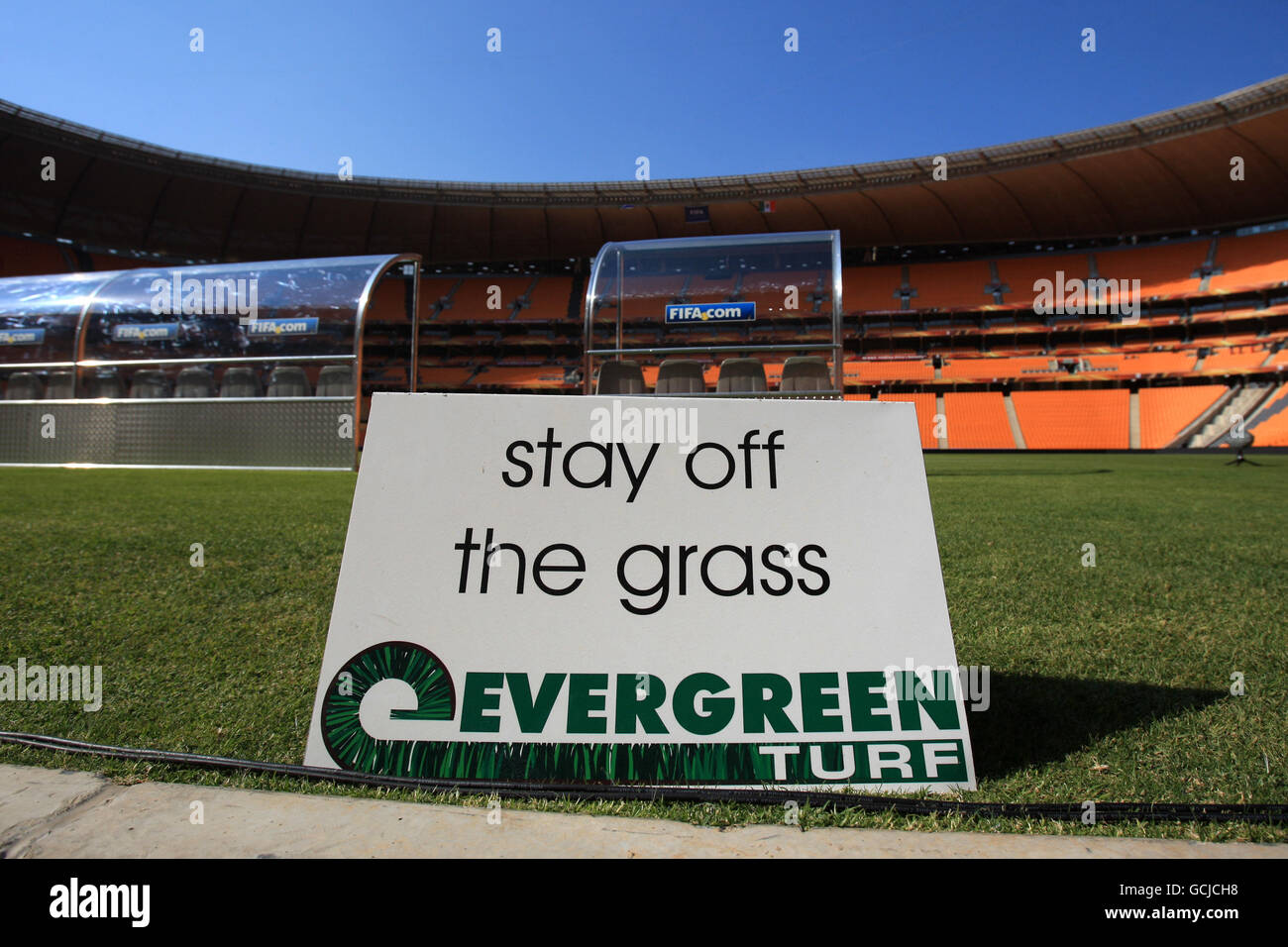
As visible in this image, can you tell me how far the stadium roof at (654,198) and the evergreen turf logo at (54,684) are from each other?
31334 mm

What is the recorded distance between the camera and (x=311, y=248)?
111 ft

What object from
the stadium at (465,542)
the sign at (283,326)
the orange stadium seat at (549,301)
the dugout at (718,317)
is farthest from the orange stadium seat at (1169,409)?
the sign at (283,326)

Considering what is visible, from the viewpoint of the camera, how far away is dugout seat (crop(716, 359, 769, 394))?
4863 millimetres

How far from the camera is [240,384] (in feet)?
15.5

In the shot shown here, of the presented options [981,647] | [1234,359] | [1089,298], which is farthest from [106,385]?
[1089,298]

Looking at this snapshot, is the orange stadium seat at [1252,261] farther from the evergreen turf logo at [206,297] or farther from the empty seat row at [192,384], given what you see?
the evergreen turf logo at [206,297]

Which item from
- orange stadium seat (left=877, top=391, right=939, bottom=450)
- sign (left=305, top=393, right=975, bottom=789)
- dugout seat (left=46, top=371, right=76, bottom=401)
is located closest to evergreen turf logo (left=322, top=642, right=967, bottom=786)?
sign (left=305, top=393, right=975, bottom=789)

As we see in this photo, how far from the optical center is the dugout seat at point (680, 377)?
16.4 feet

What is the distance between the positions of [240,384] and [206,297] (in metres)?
0.65

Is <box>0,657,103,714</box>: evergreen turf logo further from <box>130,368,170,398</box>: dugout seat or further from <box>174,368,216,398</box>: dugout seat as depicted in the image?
<box>130,368,170,398</box>: dugout seat

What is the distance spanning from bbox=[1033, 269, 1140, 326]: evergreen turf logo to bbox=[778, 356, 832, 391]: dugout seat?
34.1 m

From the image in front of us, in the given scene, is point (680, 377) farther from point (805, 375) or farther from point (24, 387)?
point (24, 387)
